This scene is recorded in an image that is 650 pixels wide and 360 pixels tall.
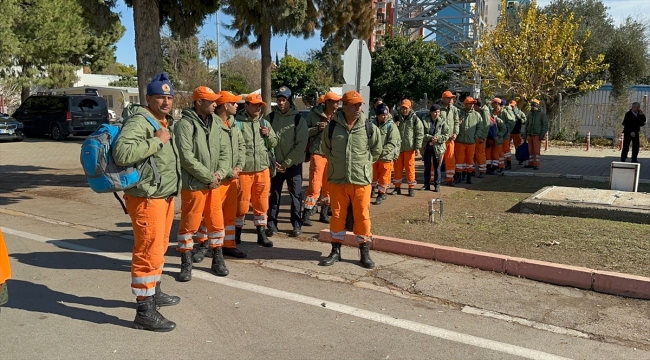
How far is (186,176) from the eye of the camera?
19.3 ft

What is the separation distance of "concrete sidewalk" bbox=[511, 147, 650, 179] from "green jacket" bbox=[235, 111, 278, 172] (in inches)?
389

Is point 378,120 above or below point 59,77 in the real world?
below

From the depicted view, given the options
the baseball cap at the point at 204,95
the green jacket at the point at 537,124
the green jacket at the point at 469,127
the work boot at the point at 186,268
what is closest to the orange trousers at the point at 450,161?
the green jacket at the point at 469,127

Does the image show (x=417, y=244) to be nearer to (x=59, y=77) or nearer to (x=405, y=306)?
(x=405, y=306)

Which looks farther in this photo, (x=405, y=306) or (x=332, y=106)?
(x=332, y=106)

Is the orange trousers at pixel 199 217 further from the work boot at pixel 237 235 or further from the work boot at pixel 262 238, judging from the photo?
the work boot at pixel 262 238

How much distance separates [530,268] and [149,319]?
405cm

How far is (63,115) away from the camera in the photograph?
81.4ft

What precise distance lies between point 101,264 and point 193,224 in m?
→ 1.53

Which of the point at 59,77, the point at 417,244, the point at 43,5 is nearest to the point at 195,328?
the point at 417,244

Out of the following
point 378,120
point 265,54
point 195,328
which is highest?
point 265,54

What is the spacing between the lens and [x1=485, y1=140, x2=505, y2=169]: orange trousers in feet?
47.6

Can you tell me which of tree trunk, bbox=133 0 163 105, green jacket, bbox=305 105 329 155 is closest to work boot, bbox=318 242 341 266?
green jacket, bbox=305 105 329 155

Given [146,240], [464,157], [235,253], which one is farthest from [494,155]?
[146,240]
